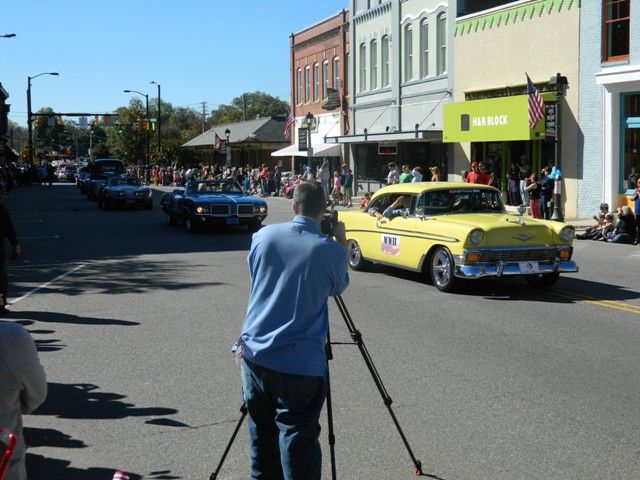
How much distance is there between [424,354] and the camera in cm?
866

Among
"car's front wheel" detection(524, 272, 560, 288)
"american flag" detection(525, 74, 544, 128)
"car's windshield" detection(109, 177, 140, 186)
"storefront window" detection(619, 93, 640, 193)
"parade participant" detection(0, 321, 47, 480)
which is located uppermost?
"american flag" detection(525, 74, 544, 128)

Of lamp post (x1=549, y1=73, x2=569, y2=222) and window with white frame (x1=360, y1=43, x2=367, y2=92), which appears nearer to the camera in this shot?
lamp post (x1=549, y1=73, x2=569, y2=222)

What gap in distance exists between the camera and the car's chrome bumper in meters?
12.0

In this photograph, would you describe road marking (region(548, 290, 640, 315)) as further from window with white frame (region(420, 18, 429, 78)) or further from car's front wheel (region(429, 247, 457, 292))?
window with white frame (region(420, 18, 429, 78))

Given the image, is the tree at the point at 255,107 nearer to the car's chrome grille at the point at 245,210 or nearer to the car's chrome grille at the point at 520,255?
the car's chrome grille at the point at 245,210

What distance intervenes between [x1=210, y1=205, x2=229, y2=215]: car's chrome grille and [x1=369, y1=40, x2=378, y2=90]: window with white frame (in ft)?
68.4

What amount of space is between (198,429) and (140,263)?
10941 millimetres

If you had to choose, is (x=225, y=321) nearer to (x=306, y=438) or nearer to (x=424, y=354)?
(x=424, y=354)

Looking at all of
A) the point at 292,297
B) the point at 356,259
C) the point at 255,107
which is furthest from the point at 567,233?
the point at 255,107

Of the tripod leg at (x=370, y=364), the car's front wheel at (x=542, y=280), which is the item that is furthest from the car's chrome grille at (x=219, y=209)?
the tripod leg at (x=370, y=364)

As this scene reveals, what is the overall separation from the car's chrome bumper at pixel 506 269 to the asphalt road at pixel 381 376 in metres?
0.34

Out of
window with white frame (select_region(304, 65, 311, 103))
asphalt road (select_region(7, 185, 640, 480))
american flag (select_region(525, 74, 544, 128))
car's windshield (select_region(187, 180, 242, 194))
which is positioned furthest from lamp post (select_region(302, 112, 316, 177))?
asphalt road (select_region(7, 185, 640, 480))

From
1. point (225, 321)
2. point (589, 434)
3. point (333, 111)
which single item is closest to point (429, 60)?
point (333, 111)

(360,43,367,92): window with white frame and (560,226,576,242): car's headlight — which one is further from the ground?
(360,43,367,92): window with white frame
